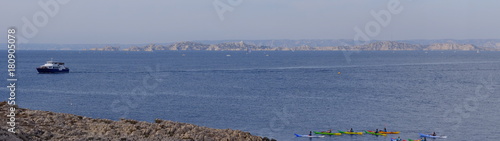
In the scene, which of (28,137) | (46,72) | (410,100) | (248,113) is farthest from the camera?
(46,72)

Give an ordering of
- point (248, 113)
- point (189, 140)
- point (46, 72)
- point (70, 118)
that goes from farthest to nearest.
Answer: point (46, 72) < point (248, 113) < point (70, 118) < point (189, 140)

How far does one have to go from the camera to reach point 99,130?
20328mm

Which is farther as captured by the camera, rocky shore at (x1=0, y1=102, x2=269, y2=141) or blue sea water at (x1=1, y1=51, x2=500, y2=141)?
blue sea water at (x1=1, y1=51, x2=500, y2=141)

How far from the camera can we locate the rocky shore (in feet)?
60.6

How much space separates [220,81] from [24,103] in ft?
146

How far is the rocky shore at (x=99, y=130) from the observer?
60.6ft

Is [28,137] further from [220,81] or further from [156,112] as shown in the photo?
[220,81]

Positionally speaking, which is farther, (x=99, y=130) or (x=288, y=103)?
(x=288, y=103)

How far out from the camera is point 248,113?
2574 inches

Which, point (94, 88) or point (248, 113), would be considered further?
point (94, 88)

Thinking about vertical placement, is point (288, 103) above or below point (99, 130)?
below

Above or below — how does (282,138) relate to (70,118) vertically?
below

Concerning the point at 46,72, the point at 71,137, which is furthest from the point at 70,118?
the point at 46,72

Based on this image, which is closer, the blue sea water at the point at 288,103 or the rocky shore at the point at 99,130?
the rocky shore at the point at 99,130
